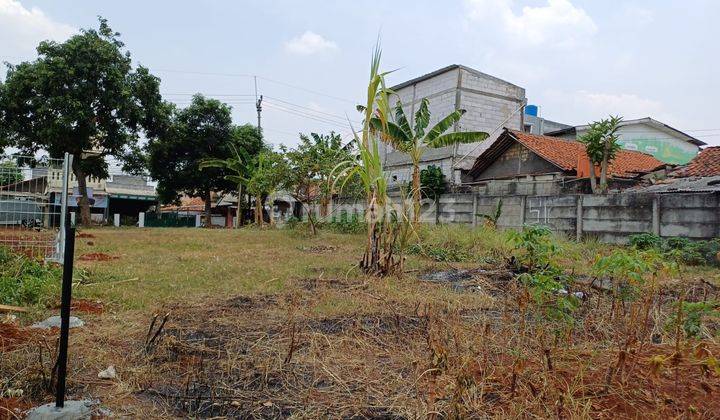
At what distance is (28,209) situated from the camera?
6.47 m

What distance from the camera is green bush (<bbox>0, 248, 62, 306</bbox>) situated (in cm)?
430

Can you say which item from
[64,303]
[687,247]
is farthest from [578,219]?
[64,303]

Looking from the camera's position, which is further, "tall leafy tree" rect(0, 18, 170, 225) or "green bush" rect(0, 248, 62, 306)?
"tall leafy tree" rect(0, 18, 170, 225)

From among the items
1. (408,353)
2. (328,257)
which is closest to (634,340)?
(408,353)

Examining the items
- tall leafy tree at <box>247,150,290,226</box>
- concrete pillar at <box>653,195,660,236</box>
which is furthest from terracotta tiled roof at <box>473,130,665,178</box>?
tall leafy tree at <box>247,150,290,226</box>

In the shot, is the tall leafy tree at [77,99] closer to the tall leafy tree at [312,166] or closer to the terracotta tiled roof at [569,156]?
the tall leafy tree at [312,166]

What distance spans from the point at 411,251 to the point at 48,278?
21.8 feet

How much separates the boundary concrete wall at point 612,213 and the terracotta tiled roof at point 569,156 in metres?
3.96

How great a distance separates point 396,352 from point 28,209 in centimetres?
616

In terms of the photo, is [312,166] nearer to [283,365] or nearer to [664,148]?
[283,365]

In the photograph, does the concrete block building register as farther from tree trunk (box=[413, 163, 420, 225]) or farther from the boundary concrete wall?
tree trunk (box=[413, 163, 420, 225])

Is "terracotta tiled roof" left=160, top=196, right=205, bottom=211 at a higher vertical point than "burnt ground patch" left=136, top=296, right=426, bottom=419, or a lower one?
higher

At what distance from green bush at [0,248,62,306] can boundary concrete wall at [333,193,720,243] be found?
15.6 feet

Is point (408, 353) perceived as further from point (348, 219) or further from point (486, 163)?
point (486, 163)
